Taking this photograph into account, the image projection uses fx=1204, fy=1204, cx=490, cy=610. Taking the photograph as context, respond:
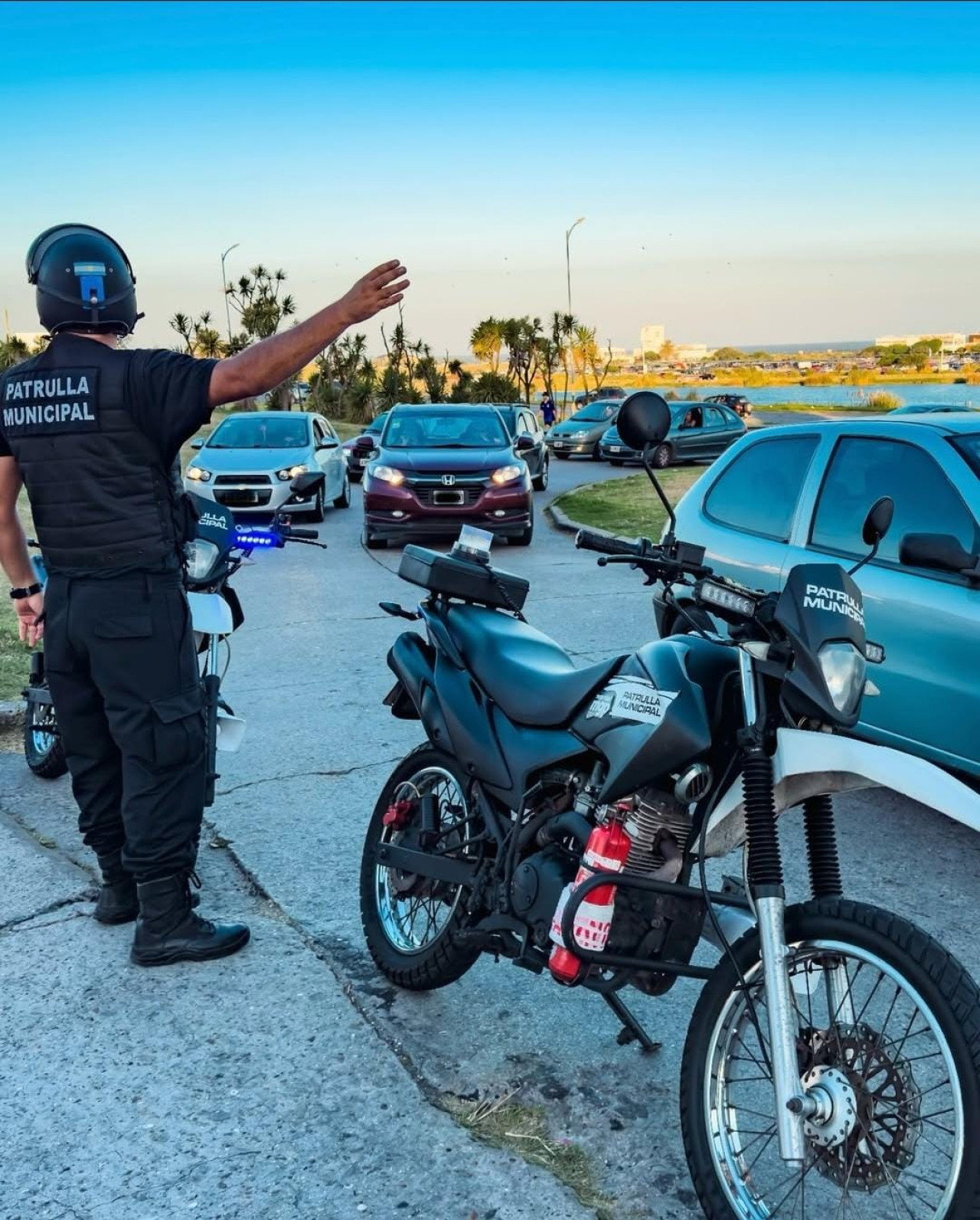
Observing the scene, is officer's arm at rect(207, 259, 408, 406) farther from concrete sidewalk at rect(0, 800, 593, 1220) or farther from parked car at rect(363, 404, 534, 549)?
parked car at rect(363, 404, 534, 549)

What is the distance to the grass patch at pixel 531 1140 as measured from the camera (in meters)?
2.77

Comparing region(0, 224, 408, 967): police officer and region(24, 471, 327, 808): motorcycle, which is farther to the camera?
region(24, 471, 327, 808): motorcycle

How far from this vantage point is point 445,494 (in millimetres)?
14281

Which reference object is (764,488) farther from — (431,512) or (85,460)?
(431,512)

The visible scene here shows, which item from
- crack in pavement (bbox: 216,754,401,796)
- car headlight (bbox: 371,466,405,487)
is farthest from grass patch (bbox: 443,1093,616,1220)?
car headlight (bbox: 371,466,405,487)

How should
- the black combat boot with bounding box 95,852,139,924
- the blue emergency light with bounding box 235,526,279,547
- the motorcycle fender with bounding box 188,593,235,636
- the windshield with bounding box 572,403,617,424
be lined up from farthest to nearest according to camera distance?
the windshield with bounding box 572,403,617,424 < the blue emergency light with bounding box 235,526,279,547 < the motorcycle fender with bounding box 188,593,235,636 < the black combat boot with bounding box 95,852,139,924

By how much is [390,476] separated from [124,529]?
10810mm

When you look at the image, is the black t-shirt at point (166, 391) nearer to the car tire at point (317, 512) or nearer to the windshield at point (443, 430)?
the windshield at point (443, 430)

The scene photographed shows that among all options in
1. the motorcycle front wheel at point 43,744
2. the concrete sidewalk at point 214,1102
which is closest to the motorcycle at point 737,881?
the concrete sidewalk at point 214,1102

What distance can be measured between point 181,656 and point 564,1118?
1.79 metres

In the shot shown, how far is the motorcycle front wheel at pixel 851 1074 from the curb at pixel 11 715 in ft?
16.4

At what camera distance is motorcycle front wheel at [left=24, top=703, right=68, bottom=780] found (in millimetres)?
5633

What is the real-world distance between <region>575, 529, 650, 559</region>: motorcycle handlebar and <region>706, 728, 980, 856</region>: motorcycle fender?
587mm

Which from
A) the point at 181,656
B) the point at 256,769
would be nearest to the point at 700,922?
the point at 181,656
